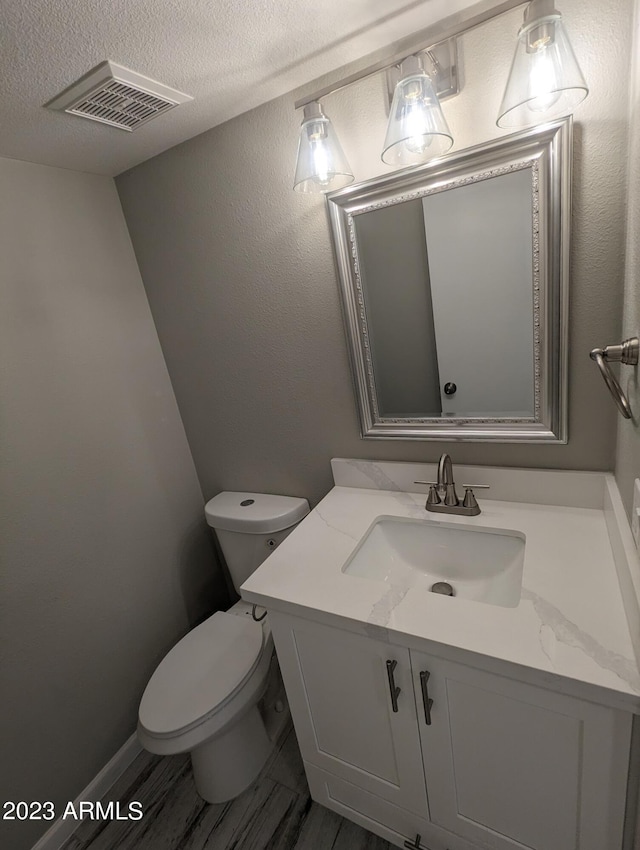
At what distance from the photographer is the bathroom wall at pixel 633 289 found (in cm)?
79

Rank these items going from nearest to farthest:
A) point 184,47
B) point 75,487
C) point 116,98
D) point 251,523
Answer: point 184,47
point 116,98
point 75,487
point 251,523

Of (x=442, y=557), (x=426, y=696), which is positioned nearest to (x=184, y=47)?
(x=442, y=557)

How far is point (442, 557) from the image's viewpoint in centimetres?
119

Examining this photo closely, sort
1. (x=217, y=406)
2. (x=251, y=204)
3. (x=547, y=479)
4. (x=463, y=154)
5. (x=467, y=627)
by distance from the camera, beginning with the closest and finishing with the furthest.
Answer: (x=467, y=627) → (x=463, y=154) → (x=547, y=479) → (x=251, y=204) → (x=217, y=406)

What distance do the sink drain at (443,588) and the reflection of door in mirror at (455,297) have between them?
0.47 m

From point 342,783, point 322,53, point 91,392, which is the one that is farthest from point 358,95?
point 342,783

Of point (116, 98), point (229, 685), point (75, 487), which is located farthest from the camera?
point (75, 487)

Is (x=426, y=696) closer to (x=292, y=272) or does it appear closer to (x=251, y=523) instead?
(x=251, y=523)

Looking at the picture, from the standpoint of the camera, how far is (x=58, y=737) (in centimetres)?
137

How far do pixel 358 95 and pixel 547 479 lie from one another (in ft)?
3.69

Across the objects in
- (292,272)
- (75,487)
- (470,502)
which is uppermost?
(292,272)

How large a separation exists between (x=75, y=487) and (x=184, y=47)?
1249 mm

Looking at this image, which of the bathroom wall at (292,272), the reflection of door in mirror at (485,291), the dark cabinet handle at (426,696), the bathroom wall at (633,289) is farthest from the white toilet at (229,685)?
the bathroom wall at (633,289)

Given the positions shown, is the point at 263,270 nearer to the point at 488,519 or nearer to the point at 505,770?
the point at 488,519
